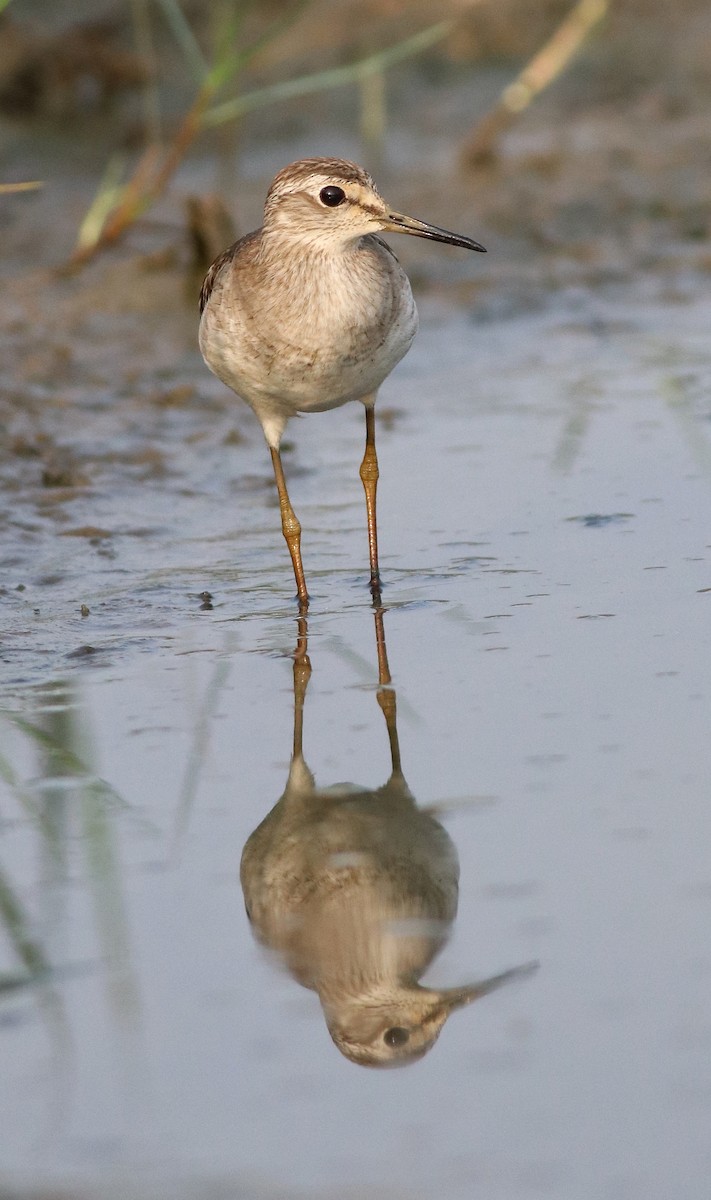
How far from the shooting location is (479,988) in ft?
11.4

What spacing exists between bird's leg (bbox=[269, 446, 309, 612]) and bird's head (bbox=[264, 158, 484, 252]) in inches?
32.7

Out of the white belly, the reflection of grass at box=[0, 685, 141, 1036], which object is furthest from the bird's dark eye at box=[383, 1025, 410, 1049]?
the white belly

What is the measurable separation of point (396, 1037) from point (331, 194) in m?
3.36

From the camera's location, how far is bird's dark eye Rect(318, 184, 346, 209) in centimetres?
602

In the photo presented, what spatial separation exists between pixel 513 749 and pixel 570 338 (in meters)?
5.19

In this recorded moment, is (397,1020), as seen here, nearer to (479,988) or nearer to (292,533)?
(479,988)

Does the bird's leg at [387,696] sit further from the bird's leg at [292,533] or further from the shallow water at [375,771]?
the bird's leg at [292,533]

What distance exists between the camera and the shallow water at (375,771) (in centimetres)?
306

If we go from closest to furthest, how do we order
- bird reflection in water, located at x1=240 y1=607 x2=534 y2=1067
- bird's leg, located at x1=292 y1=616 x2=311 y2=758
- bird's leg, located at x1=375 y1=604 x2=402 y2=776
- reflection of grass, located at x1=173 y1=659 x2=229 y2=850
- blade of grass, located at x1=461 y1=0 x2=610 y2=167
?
bird reflection in water, located at x1=240 y1=607 x2=534 y2=1067
reflection of grass, located at x1=173 y1=659 x2=229 y2=850
bird's leg, located at x1=375 y1=604 x2=402 y2=776
bird's leg, located at x1=292 y1=616 x2=311 y2=758
blade of grass, located at x1=461 y1=0 x2=610 y2=167

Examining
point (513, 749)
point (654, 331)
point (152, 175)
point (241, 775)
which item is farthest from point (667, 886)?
point (152, 175)

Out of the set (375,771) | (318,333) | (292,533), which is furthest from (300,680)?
(318,333)

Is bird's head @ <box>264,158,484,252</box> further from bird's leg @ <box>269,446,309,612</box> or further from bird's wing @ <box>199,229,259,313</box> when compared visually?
bird's leg @ <box>269,446,309,612</box>

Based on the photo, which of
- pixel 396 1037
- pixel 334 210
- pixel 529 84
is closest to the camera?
pixel 396 1037

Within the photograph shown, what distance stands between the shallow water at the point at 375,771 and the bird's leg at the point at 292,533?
0.10 meters
